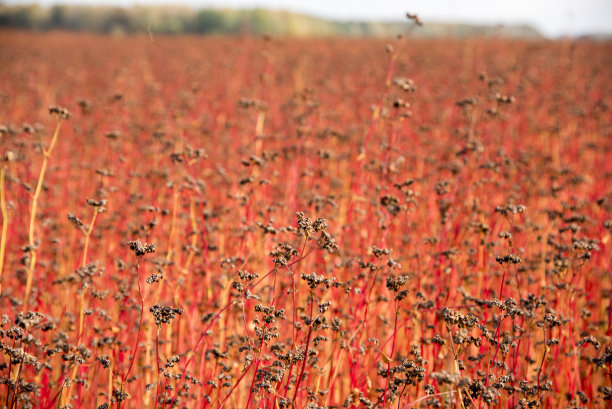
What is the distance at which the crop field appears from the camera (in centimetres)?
286

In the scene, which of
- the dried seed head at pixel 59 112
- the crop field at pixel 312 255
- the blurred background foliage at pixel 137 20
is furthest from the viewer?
the blurred background foliage at pixel 137 20

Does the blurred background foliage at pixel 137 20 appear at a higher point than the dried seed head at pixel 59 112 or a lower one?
higher

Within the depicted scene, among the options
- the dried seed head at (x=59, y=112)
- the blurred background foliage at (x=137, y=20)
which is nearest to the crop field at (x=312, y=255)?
the dried seed head at (x=59, y=112)

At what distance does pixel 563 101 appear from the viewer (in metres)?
10.3

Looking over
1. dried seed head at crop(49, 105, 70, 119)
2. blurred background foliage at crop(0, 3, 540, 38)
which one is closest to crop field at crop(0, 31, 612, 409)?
dried seed head at crop(49, 105, 70, 119)

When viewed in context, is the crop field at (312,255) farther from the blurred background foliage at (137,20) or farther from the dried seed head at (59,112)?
the blurred background foliage at (137,20)

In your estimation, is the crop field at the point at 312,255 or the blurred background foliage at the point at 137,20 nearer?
the crop field at the point at 312,255

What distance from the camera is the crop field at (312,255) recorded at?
2.86 m

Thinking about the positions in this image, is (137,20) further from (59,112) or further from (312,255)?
(312,255)

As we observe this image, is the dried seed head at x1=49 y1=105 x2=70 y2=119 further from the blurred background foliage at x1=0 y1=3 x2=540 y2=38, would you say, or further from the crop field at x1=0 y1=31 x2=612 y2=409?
the blurred background foliage at x1=0 y1=3 x2=540 y2=38

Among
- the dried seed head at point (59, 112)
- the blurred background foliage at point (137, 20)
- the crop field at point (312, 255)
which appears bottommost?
the crop field at point (312, 255)

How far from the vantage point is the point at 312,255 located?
16.2 feet

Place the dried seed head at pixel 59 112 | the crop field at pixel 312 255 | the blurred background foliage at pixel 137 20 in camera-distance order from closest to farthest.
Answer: the crop field at pixel 312 255 → the dried seed head at pixel 59 112 → the blurred background foliage at pixel 137 20

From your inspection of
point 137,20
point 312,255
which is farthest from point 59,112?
point 137,20
